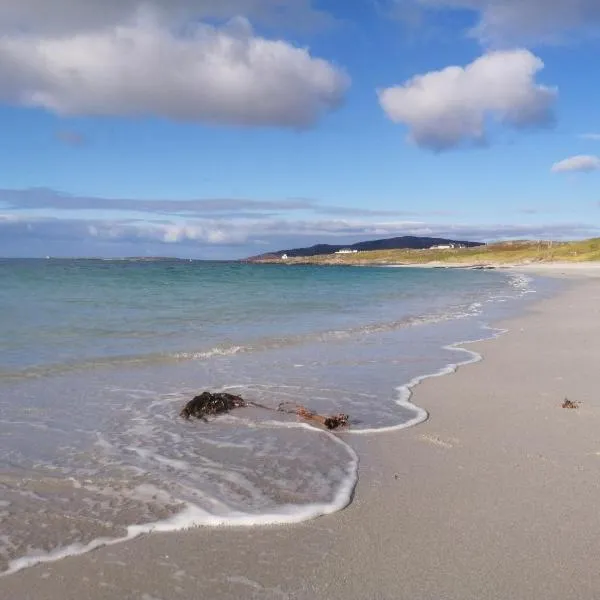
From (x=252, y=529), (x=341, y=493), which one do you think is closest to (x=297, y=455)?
(x=341, y=493)

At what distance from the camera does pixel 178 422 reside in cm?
797

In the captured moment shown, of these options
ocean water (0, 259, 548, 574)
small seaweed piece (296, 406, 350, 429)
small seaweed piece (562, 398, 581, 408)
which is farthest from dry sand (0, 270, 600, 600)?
small seaweed piece (562, 398, 581, 408)

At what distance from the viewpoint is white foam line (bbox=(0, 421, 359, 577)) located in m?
4.18

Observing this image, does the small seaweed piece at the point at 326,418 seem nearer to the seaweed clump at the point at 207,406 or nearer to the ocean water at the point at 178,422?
the ocean water at the point at 178,422

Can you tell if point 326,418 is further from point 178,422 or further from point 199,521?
point 199,521

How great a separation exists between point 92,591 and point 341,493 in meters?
2.30

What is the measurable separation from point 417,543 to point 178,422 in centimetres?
441

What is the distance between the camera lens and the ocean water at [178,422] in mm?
4945

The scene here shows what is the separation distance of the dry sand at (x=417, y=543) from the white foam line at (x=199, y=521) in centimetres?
10

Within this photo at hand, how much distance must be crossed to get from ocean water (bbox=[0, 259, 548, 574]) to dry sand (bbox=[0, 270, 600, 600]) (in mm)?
312

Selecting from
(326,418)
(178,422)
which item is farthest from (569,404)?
(178,422)

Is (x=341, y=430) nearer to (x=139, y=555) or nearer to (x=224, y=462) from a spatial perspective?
(x=224, y=462)

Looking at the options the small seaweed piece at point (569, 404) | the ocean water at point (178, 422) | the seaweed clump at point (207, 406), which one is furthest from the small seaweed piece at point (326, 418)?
the small seaweed piece at point (569, 404)

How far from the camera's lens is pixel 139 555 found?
4.20 m
